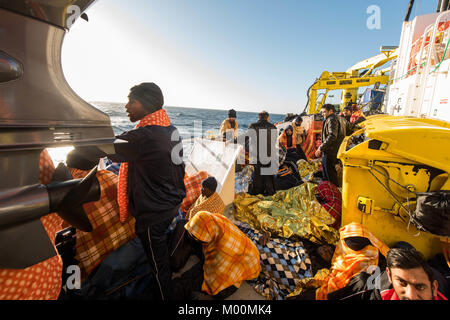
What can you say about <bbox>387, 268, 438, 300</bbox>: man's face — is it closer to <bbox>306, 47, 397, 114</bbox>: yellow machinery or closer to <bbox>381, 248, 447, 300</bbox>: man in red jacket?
<bbox>381, 248, 447, 300</bbox>: man in red jacket

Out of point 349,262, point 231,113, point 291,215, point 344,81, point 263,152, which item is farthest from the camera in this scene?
point 344,81

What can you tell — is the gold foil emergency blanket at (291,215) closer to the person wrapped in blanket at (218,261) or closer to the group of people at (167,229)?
the group of people at (167,229)

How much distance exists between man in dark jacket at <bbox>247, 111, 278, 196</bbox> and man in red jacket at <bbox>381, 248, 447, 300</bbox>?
8.01 feet

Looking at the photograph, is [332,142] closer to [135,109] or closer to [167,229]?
[167,229]

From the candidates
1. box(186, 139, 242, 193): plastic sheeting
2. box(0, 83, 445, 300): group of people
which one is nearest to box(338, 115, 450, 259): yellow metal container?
box(0, 83, 445, 300): group of people

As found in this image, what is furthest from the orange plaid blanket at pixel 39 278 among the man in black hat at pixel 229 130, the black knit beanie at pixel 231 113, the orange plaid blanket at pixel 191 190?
the man in black hat at pixel 229 130

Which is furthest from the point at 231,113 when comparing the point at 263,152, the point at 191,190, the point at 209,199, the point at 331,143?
the point at 209,199

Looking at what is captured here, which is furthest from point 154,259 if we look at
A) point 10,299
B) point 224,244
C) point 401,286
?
point 401,286

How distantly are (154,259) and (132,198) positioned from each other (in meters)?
0.53

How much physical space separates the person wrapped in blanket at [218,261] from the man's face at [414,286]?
1107mm

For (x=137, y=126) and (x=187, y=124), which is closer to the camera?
(x=137, y=126)

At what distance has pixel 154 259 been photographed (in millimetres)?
1452

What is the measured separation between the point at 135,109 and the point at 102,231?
4.28 feet

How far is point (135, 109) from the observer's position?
137 centimetres
